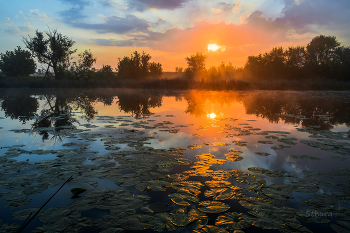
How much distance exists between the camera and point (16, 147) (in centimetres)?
406

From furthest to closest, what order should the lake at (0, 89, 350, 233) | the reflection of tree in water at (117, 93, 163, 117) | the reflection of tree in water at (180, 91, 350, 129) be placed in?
the reflection of tree in water at (117, 93, 163, 117) → the reflection of tree in water at (180, 91, 350, 129) → the lake at (0, 89, 350, 233)

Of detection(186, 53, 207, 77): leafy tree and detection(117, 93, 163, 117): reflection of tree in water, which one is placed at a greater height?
detection(186, 53, 207, 77): leafy tree

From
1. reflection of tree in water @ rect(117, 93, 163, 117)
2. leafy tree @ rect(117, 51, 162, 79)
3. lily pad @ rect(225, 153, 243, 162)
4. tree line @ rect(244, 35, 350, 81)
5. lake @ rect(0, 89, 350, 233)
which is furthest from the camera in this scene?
leafy tree @ rect(117, 51, 162, 79)

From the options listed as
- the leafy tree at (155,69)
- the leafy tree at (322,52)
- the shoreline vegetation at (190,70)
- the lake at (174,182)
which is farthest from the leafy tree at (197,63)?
the lake at (174,182)

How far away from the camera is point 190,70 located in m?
71.0

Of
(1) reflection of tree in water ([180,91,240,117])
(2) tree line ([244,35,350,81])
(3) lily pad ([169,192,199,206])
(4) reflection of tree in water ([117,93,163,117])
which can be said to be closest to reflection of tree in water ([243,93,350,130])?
(1) reflection of tree in water ([180,91,240,117])

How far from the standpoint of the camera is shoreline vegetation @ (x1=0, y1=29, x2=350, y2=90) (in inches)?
1137

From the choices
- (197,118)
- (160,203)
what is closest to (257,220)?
(160,203)

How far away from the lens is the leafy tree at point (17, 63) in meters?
61.2

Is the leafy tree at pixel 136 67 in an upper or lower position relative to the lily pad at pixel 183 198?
upper

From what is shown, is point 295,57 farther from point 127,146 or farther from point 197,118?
point 127,146

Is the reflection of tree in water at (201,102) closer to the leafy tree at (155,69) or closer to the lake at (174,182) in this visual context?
the lake at (174,182)

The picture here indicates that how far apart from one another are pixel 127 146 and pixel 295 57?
58.8 m

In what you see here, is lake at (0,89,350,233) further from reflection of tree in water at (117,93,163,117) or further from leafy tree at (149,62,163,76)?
leafy tree at (149,62,163,76)
